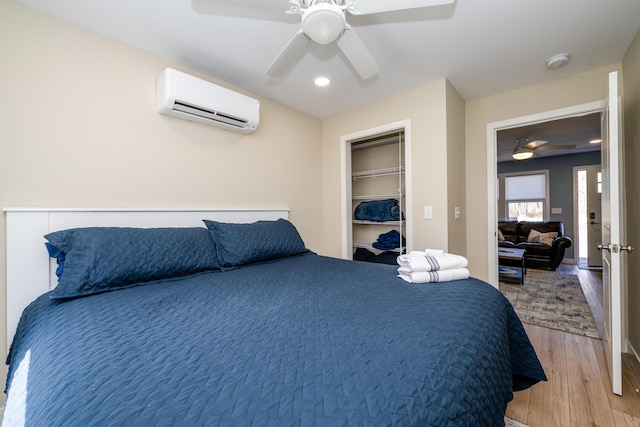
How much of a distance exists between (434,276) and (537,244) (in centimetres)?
503

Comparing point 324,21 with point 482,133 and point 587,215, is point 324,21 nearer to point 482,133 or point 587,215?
point 482,133

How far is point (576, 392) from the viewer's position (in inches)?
66.9

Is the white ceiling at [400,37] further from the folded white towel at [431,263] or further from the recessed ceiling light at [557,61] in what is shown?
the folded white towel at [431,263]

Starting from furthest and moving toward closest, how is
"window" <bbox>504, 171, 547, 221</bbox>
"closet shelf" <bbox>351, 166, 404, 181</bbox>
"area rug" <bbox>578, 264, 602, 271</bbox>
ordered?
"window" <bbox>504, 171, 547, 221</bbox>
"area rug" <bbox>578, 264, 602, 271</bbox>
"closet shelf" <bbox>351, 166, 404, 181</bbox>

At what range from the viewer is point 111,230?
1.51m

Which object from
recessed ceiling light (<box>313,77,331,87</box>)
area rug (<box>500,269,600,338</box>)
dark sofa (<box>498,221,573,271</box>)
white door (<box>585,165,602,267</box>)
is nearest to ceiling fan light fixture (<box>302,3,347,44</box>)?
recessed ceiling light (<box>313,77,331,87</box>)

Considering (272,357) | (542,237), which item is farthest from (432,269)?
(542,237)

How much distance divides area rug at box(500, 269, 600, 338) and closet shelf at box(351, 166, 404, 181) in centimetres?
201

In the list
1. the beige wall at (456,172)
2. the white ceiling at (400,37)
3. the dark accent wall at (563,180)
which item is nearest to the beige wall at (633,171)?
the white ceiling at (400,37)

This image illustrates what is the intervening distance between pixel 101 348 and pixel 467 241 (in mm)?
3078

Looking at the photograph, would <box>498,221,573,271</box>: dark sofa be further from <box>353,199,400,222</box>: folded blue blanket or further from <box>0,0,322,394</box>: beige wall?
<box>0,0,322,394</box>: beige wall

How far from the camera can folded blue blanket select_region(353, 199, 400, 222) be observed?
117 inches

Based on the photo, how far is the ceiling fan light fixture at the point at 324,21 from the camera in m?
1.26

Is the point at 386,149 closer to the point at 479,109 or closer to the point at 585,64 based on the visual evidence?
the point at 479,109
